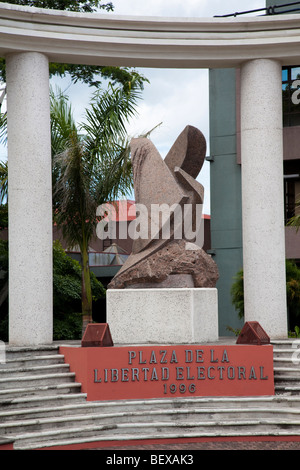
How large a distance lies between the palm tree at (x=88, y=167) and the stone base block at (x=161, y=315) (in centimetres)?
391

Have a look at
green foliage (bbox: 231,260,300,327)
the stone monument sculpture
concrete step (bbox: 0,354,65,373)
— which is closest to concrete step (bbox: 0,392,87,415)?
concrete step (bbox: 0,354,65,373)

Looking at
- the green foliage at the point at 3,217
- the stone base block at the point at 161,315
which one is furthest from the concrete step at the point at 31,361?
the green foliage at the point at 3,217

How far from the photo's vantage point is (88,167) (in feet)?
51.1

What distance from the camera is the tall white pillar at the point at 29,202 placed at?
12.3m

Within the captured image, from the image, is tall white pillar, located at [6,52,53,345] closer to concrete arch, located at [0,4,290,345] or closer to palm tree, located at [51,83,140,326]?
concrete arch, located at [0,4,290,345]

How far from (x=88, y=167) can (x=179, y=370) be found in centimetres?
627

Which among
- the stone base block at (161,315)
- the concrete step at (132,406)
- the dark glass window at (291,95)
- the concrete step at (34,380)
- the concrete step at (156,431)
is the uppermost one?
the dark glass window at (291,95)

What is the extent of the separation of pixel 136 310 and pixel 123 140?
533 cm

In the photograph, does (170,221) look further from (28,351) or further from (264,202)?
(28,351)

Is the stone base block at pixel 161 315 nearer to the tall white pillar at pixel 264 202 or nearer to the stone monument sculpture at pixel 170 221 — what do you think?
the stone monument sculpture at pixel 170 221

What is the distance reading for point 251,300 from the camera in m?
13.2
